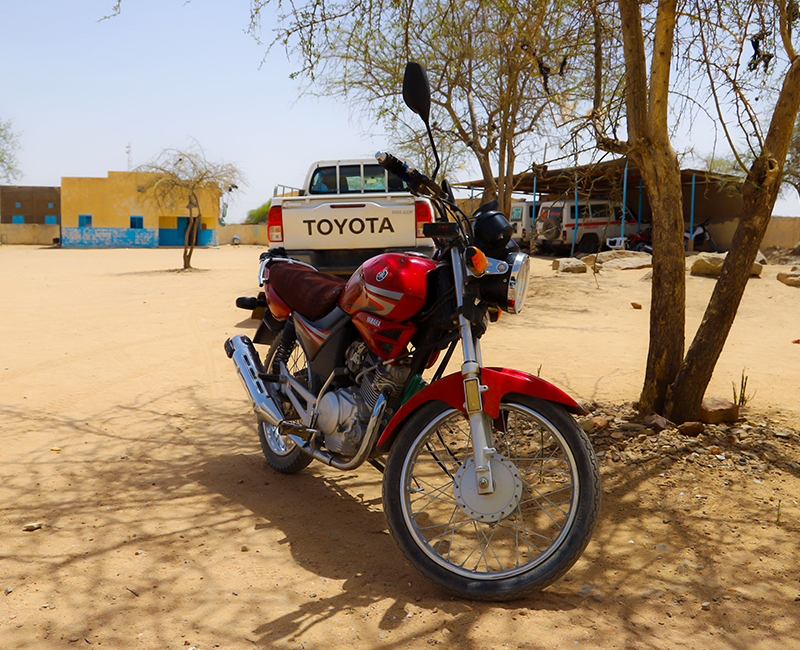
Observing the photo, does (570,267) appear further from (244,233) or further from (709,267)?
(244,233)

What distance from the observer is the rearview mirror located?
2395 millimetres

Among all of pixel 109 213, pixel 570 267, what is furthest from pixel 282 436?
pixel 109 213

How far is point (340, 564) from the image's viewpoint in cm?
271

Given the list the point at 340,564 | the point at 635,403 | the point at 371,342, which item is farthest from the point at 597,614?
the point at 635,403

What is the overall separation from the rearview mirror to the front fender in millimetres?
954

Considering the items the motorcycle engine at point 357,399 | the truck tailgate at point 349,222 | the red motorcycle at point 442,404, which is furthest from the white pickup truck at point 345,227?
the motorcycle engine at point 357,399

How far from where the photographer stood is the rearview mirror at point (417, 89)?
2.39 m

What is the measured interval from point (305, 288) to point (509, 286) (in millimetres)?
1301

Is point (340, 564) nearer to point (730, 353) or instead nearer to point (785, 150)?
point (785, 150)

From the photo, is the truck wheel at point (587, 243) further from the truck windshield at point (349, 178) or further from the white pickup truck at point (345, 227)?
the white pickup truck at point (345, 227)

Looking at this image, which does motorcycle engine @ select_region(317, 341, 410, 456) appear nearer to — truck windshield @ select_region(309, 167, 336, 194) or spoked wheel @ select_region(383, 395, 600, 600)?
spoked wheel @ select_region(383, 395, 600, 600)

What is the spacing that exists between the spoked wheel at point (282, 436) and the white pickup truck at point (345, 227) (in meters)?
4.32

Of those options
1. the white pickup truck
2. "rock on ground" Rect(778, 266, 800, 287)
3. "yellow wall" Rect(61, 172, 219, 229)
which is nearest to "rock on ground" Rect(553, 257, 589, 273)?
"rock on ground" Rect(778, 266, 800, 287)

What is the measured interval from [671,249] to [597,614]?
2546 millimetres
